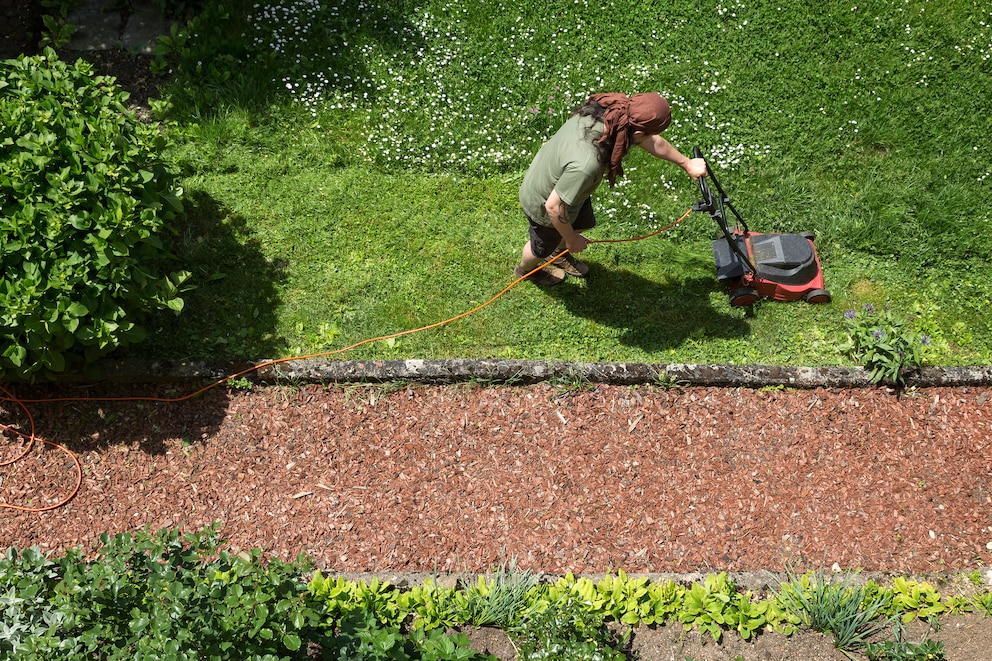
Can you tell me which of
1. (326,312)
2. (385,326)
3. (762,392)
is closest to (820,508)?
(762,392)

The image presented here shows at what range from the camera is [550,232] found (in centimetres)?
465

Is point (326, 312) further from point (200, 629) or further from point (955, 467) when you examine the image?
point (955, 467)

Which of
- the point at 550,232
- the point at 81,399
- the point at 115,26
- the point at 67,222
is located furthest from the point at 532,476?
the point at 115,26

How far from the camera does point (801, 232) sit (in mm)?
5457

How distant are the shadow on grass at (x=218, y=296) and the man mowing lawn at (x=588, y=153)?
1948 mm

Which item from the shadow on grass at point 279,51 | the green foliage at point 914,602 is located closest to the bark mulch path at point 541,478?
the green foliage at point 914,602

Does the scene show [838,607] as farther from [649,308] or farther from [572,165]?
[572,165]

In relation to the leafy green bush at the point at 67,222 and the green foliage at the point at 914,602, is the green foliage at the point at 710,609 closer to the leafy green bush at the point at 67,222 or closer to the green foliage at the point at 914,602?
the green foliage at the point at 914,602

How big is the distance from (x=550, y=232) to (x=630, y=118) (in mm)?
1057

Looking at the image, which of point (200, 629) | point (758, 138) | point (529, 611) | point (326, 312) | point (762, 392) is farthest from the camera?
point (758, 138)

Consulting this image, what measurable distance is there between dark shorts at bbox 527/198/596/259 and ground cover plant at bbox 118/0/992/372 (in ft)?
1.56

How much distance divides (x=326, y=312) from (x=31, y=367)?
1759 millimetres

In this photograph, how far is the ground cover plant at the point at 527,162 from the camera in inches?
198

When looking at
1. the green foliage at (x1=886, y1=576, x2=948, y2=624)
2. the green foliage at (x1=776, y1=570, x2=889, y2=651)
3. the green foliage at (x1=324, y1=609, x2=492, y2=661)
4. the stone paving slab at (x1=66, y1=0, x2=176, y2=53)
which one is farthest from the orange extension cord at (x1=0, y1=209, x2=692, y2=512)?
the stone paving slab at (x1=66, y1=0, x2=176, y2=53)
